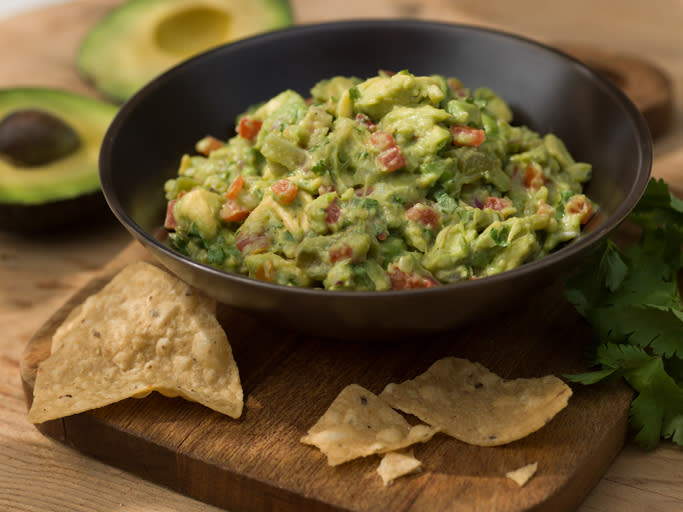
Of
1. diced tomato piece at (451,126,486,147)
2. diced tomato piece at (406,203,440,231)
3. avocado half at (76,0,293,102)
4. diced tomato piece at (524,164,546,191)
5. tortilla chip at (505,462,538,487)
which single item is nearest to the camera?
tortilla chip at (505,462,538,487)

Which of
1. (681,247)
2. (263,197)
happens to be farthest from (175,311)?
(681,247)

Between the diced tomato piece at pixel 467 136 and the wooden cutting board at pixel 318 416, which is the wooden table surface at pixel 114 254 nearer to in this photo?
the wooden cutting board at pixel 318 416

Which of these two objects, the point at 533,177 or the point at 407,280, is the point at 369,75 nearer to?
the point at 533,177

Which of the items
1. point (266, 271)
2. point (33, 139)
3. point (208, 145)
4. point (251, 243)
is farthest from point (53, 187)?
point (266, 271)

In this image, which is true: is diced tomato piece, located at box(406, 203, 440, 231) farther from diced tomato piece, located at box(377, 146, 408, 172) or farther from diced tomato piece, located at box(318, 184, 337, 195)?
diced tomato piece, located at box(318, 184, 337, 195)

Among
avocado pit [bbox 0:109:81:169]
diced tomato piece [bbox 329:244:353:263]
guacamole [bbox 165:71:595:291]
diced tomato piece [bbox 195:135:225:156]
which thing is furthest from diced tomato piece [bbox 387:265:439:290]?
avocado pit [bbox 0:109:81:169]

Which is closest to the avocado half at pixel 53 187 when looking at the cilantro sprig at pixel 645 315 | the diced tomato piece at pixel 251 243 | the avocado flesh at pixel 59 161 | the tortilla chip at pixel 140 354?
the avocado flesh at pixel 59 161
